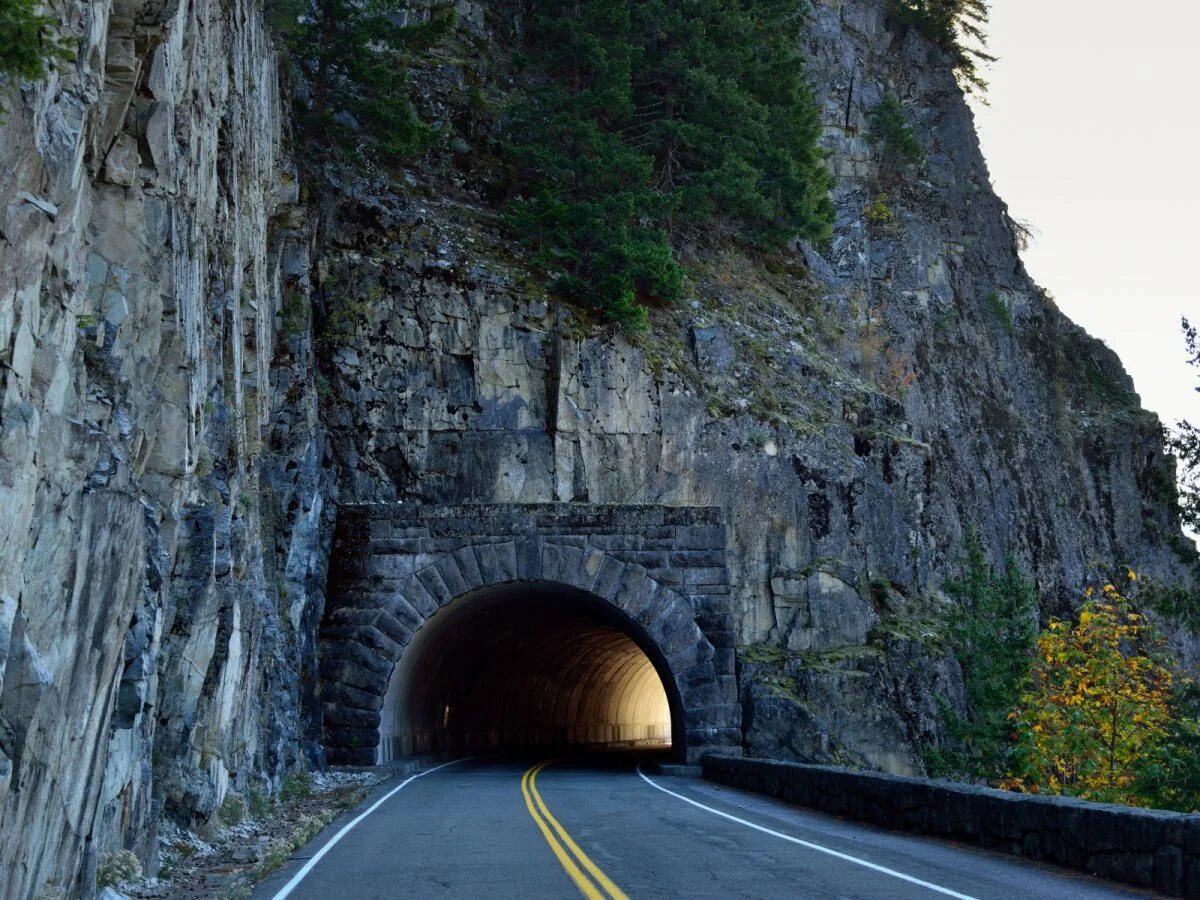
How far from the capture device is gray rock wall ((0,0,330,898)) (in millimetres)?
8562

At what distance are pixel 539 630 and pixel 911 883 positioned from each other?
25503 mm

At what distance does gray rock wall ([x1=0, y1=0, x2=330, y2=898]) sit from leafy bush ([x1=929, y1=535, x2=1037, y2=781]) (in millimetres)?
15636

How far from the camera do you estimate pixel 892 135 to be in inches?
1937

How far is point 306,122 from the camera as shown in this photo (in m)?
32.1

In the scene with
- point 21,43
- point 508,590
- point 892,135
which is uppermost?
point 892,135

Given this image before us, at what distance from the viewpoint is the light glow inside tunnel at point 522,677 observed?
93.8 feet

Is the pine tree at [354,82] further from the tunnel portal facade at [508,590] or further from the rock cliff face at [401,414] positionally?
the tunnel portal facade at [508,590]

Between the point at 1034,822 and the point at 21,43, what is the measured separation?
1064cm

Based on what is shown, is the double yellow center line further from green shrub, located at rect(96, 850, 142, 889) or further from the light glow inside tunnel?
the light glow inside tunnel

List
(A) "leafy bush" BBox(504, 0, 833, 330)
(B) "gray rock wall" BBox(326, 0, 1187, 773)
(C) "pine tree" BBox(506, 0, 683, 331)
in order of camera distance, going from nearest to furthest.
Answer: (B) "gray rock wall" BBox(326, 0, 1187, 773) < (C) "pine tree" BBox(506, 0, 683, 331) < (A) "leafy bush" BBox(504, 0, 833, 330)

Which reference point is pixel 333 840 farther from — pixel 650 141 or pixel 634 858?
pixel 650 141

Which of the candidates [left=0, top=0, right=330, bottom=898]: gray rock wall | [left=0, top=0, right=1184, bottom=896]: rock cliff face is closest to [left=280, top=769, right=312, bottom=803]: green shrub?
[left=0, top=0, right=330, bottom=898]: gray rock wall

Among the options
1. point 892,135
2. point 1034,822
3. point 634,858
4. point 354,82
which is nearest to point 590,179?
point 354,82

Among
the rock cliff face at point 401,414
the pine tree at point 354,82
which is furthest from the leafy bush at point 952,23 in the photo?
the pine tree at point 354,82
